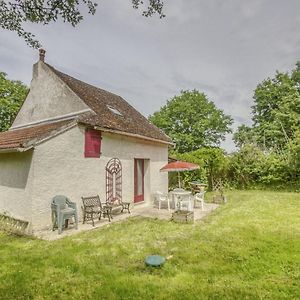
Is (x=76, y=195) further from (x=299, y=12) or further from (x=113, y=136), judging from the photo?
(x=299, y=12)

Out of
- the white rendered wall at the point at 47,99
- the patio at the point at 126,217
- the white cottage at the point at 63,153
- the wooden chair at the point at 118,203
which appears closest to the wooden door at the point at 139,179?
the white cottage at the point at 63,153

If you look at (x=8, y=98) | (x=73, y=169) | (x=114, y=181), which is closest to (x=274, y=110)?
(x=114, y=181)

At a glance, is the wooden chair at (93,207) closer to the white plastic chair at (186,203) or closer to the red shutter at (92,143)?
the red shutter at (92,143)

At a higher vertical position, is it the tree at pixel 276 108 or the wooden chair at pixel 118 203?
the tree at pixel 276 108

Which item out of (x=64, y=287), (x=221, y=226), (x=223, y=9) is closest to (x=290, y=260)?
(x=221, y=226)

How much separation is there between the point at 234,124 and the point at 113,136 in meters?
30.2

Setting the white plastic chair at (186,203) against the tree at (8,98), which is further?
the tree at (8,98)

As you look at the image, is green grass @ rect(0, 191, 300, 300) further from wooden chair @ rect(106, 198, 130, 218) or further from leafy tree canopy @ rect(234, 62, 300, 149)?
leafy tree canopy @ rect(234, 62, 300, 149)

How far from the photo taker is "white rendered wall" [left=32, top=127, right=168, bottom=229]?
853cm

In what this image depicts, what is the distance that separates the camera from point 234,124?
124 ft

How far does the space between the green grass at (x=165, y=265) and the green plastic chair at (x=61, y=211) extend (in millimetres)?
826

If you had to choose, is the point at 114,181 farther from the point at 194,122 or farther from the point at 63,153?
the point at 194,122

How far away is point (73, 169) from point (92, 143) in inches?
57.2

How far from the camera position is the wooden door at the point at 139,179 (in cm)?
1349
